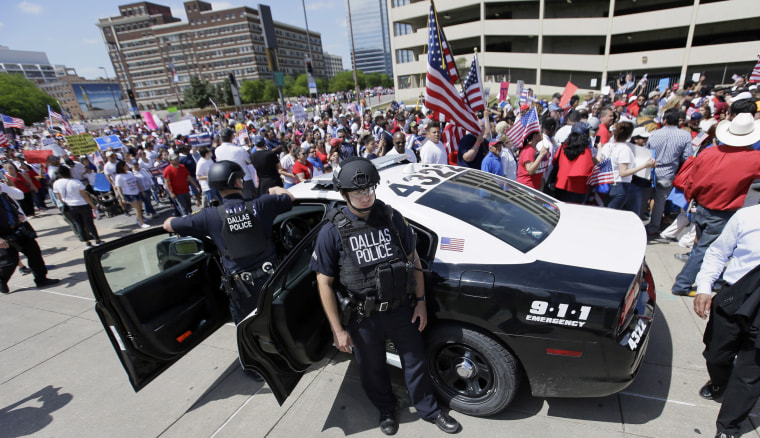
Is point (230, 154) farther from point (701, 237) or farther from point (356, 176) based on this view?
point (701, 237)

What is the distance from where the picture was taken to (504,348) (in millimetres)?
2281

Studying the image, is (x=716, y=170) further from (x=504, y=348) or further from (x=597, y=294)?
(x=504, y=348)

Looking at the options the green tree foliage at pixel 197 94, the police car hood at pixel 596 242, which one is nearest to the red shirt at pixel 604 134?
the police car hood at pixel 596 242

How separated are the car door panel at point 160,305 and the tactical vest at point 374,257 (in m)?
1.75

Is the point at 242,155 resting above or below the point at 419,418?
above

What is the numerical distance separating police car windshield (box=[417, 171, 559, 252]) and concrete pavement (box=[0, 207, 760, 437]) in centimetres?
128

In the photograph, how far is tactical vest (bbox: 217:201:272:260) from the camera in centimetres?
270

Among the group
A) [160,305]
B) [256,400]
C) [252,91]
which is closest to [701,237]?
[256,400]

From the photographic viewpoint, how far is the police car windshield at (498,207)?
2469mm

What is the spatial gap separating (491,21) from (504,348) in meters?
38.9

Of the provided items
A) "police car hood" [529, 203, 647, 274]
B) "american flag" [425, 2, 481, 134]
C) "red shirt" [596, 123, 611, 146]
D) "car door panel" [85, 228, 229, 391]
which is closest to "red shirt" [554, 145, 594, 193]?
"american flag" [425, 2, 481, 134]

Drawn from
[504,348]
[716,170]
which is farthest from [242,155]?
[716,170]

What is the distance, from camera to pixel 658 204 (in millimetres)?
5152

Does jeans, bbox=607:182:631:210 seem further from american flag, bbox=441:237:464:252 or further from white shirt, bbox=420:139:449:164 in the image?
american flag, bbox=441:237:464:252
